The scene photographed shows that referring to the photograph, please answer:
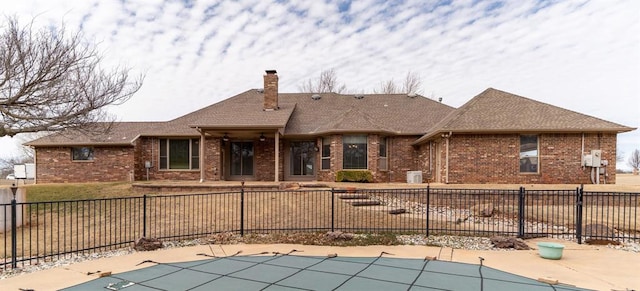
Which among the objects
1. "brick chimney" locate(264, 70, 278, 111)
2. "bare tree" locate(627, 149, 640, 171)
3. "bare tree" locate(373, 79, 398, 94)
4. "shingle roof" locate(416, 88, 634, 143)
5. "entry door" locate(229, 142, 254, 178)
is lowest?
"bare tree" locate(627, 149, 640, 171)

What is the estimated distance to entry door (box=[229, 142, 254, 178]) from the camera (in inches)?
739

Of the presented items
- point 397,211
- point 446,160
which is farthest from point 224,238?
point 446,160

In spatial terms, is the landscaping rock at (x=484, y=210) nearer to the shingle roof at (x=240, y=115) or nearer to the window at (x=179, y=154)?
the shingle roof at (x=240, y=115)

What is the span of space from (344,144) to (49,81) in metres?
11.4

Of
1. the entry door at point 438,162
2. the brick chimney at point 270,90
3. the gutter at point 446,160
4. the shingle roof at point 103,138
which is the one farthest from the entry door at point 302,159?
the shingle roof at point 103,138

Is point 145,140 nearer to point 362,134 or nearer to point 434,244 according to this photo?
point 362,134

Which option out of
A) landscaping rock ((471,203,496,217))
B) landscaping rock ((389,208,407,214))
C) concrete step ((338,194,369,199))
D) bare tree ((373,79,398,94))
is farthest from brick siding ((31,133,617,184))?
bare tree ((373,79,398,94))

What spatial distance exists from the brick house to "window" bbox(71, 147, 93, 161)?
5 centimetres

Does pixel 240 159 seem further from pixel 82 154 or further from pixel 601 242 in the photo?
pixel 601 242

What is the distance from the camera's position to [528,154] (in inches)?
571

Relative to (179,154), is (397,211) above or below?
below

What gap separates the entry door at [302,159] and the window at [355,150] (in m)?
2.57

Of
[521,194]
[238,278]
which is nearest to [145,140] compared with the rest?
[238,278]

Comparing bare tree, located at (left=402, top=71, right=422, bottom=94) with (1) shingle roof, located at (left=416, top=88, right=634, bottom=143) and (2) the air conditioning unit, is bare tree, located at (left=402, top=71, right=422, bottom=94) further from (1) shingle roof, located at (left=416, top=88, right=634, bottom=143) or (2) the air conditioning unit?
(2) the air conditioning unit
